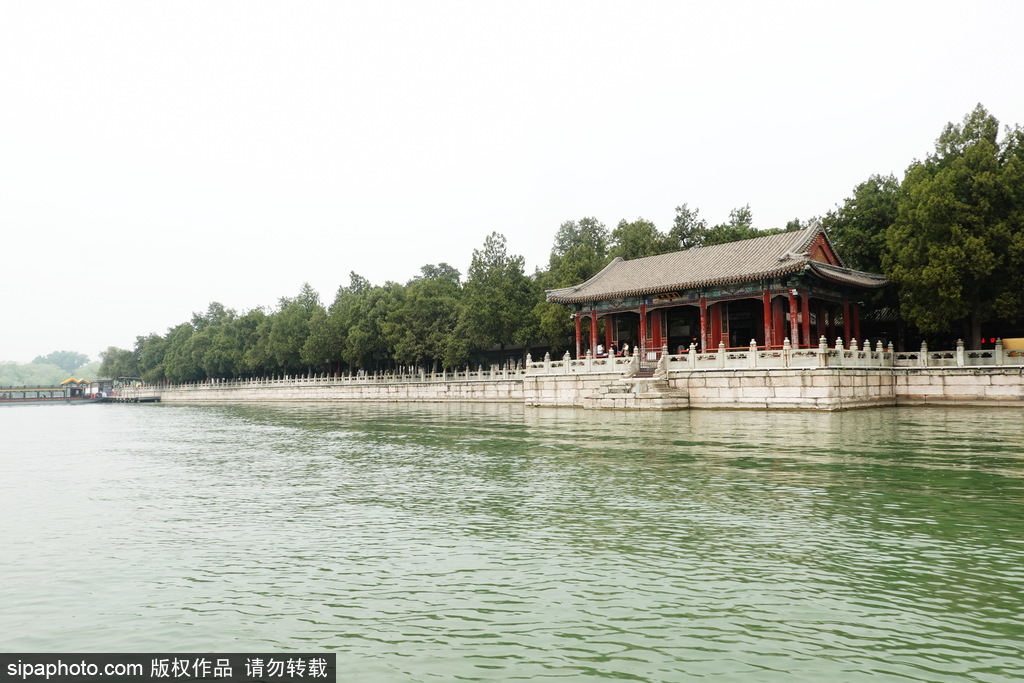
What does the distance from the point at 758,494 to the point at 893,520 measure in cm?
190

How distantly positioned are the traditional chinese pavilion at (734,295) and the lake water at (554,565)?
1725 centimetres

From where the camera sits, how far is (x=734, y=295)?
31922 mm

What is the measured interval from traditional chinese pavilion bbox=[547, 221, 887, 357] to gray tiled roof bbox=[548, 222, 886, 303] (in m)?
0.05

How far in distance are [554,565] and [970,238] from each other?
88.7 ft

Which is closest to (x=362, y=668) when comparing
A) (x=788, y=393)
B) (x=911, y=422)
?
(x=911, y=422)

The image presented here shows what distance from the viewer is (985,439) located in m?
15.9

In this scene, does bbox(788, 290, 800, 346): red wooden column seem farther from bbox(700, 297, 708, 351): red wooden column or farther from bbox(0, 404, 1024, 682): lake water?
bbox(0, 404, 1024, 682): lake water

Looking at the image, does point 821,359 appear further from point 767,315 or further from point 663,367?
point 663,367

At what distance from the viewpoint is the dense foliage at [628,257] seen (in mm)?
27969

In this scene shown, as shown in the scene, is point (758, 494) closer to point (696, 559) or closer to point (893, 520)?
point (893, 520)

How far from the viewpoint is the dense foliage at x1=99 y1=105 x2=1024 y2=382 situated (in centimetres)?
2797

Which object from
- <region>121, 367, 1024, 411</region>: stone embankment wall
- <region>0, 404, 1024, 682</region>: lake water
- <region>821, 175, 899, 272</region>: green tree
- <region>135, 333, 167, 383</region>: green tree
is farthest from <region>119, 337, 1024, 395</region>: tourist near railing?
<region>135, 333, 167, 383</region>: green tree

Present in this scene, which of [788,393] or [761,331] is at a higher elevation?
[761,331]

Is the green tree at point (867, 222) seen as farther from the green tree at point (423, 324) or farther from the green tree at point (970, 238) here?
the green tree at point (423, 324)
